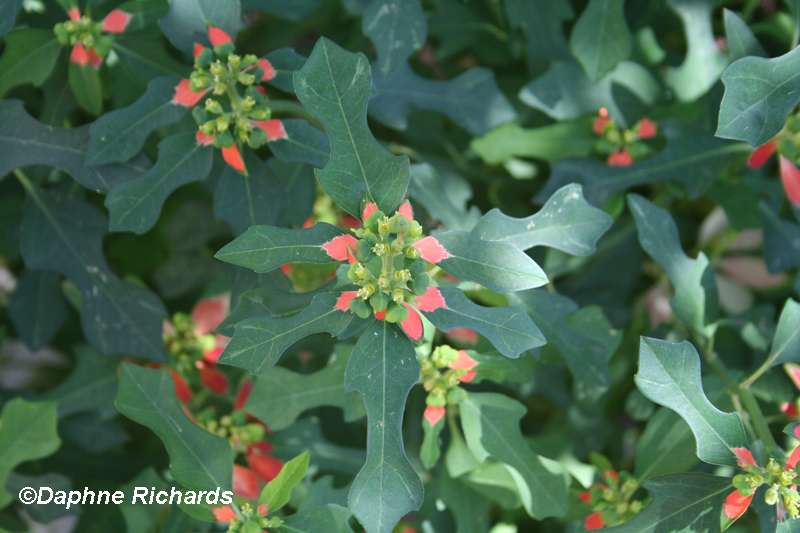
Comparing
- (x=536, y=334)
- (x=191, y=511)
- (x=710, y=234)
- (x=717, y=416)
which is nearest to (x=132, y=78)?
(x=191, y=511)

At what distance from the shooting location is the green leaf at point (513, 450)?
3.62 feet

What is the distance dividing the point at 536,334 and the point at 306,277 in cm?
73

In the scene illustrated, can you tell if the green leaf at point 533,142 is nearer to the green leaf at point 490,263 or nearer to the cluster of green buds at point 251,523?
the green leaf at point 490,263

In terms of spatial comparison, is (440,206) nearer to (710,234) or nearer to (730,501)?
(730,501)

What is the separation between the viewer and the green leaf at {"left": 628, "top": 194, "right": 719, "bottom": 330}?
1.14 meters

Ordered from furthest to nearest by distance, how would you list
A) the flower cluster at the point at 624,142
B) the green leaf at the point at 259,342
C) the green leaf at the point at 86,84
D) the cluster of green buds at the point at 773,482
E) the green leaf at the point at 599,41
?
1. the flower cluster at the point at 624,142
2. the green leaf at the point at 599,41
3. the green leaf at the point at 86,84
4. the cluster of green buds at the point at 773,482
5. the green leaf at the point at 259,342

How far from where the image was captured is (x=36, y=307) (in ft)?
4.67

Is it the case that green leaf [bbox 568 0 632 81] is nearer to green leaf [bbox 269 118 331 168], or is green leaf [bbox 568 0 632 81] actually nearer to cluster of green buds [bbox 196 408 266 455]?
green leaf [bbox 269 118 331 168]

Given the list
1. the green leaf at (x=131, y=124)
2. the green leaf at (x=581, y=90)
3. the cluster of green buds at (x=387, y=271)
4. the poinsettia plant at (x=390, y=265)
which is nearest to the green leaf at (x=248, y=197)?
the poinsettia plant at (x=390, y=265)

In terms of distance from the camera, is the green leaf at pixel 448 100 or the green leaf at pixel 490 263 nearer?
the green leaf at pixel 490 263

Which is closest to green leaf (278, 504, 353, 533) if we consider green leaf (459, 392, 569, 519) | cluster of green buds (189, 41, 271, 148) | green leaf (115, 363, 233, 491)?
green leaf (115, 363, 233, 491)

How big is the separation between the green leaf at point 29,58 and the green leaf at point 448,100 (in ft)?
1.98

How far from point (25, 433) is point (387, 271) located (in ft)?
2.69

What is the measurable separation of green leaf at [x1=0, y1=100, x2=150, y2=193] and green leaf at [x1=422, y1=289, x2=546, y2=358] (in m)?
0.60
